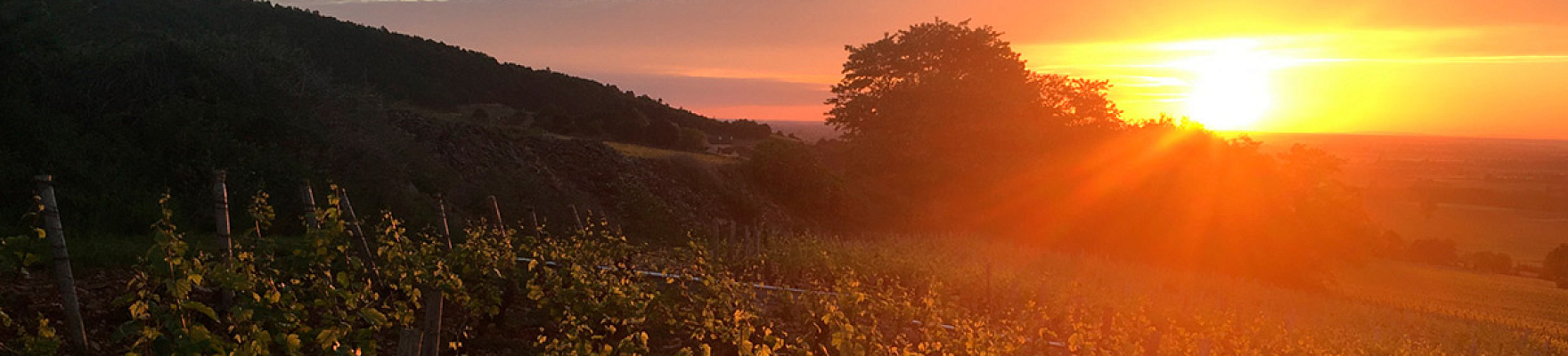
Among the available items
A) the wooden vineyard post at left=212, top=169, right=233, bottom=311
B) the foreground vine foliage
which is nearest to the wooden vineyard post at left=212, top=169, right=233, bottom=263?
the wooden vineyard post at left=212, top=169, right=233, bottom=311

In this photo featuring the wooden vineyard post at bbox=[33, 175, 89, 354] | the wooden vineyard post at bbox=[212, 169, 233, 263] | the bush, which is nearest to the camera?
the wooden vineyard post at bbox=[33, 175, 89, 354]

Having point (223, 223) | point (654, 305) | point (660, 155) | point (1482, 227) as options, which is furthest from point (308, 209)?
point (1482, 227)

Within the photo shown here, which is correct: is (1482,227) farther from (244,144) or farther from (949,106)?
(244,144)

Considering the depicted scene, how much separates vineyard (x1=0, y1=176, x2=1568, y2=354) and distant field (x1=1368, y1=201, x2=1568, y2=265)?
73150mm

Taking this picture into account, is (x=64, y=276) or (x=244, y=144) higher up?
(x=244, y=144)

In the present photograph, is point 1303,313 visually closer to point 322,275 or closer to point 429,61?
point 322,275

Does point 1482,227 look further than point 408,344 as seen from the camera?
Yes

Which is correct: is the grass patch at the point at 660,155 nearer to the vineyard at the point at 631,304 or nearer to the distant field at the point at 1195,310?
the vineyard at the point at 631,304

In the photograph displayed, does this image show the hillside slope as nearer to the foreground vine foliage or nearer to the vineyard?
the vineyard

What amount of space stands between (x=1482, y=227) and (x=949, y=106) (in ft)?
336

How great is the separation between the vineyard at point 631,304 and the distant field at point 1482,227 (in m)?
73.2

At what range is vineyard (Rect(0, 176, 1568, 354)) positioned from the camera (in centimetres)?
689

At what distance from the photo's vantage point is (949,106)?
33312mm

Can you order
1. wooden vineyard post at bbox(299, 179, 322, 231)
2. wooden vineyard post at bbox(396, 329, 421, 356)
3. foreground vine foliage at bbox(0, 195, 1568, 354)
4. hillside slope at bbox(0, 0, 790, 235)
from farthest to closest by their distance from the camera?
hillside slope at bbox(0, 0, 790, 235) → wooden vineyard post at bbox(299, 179, 322, 231) → foreground vine foliage at bbox(0, 195, 1568, 354) → wooden vineyard post at bbox(396, 329, 421, 356)
